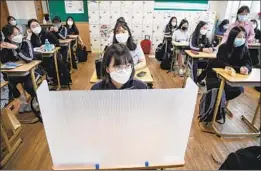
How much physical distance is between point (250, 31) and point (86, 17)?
4.91m

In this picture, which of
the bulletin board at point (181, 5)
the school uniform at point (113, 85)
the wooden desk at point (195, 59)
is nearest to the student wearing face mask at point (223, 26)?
the bulletin board at point (181, 5)

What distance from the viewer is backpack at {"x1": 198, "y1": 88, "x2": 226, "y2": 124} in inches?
89.0

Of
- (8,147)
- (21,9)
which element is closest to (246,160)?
(8,147)

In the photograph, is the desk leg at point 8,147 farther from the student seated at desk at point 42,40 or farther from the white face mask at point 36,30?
the white face mask at point 36,30

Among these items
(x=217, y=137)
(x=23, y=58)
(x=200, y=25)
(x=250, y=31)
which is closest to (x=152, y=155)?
(x=217, y=137)

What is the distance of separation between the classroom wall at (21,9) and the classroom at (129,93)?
0.10ft

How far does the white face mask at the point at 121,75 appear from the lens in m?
1.21

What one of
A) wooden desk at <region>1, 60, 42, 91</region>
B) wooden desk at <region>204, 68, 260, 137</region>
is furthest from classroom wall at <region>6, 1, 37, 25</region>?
wooden desk at <region>204, 68, 260, 137</region>

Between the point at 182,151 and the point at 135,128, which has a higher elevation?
the point at 135,128

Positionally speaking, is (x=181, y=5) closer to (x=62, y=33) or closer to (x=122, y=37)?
(x=62, y=33)

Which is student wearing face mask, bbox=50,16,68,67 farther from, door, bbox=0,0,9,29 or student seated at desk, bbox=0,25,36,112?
door, bbox=0,0,9,29

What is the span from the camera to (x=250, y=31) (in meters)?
3.85

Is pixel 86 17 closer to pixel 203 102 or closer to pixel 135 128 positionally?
pixel 203 102

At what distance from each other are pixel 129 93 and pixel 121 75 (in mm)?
622
